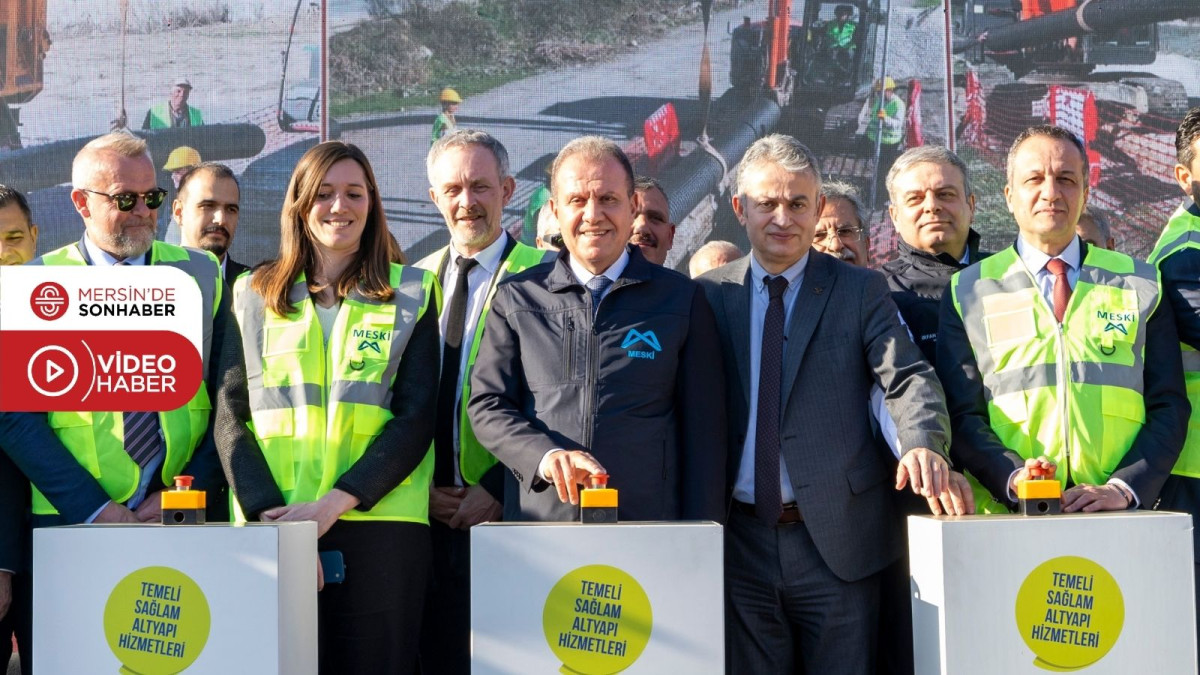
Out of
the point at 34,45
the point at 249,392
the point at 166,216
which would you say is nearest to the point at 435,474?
the point at 249,392

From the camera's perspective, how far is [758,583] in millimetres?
2861

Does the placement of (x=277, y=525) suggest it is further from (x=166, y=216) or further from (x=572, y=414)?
(x=166, y=216)

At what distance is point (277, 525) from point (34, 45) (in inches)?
159

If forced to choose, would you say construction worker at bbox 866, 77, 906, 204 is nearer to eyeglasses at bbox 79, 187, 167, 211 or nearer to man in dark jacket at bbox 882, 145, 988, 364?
man in dark jacket at bbox 882, 145, 988, 364

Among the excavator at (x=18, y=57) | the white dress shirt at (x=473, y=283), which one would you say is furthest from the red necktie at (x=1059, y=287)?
the excavator at (x=18, y=57)

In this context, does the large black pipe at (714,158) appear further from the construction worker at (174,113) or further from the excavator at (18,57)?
the excavator at (18,57)

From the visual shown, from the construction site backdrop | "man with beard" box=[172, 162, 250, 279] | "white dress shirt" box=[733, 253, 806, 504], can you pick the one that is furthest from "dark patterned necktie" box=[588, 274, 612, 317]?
the construction site backdrop

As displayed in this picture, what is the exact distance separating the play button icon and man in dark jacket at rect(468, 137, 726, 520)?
128 cm

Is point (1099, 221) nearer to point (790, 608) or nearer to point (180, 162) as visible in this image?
point (790, 608)

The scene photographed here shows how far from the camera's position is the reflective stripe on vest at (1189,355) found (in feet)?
10.1

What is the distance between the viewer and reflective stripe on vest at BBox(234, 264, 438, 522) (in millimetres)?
2822

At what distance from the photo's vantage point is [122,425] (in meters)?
3.13

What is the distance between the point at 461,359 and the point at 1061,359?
150 centimetres

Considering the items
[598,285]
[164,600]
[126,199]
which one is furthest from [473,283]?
[164,600]
